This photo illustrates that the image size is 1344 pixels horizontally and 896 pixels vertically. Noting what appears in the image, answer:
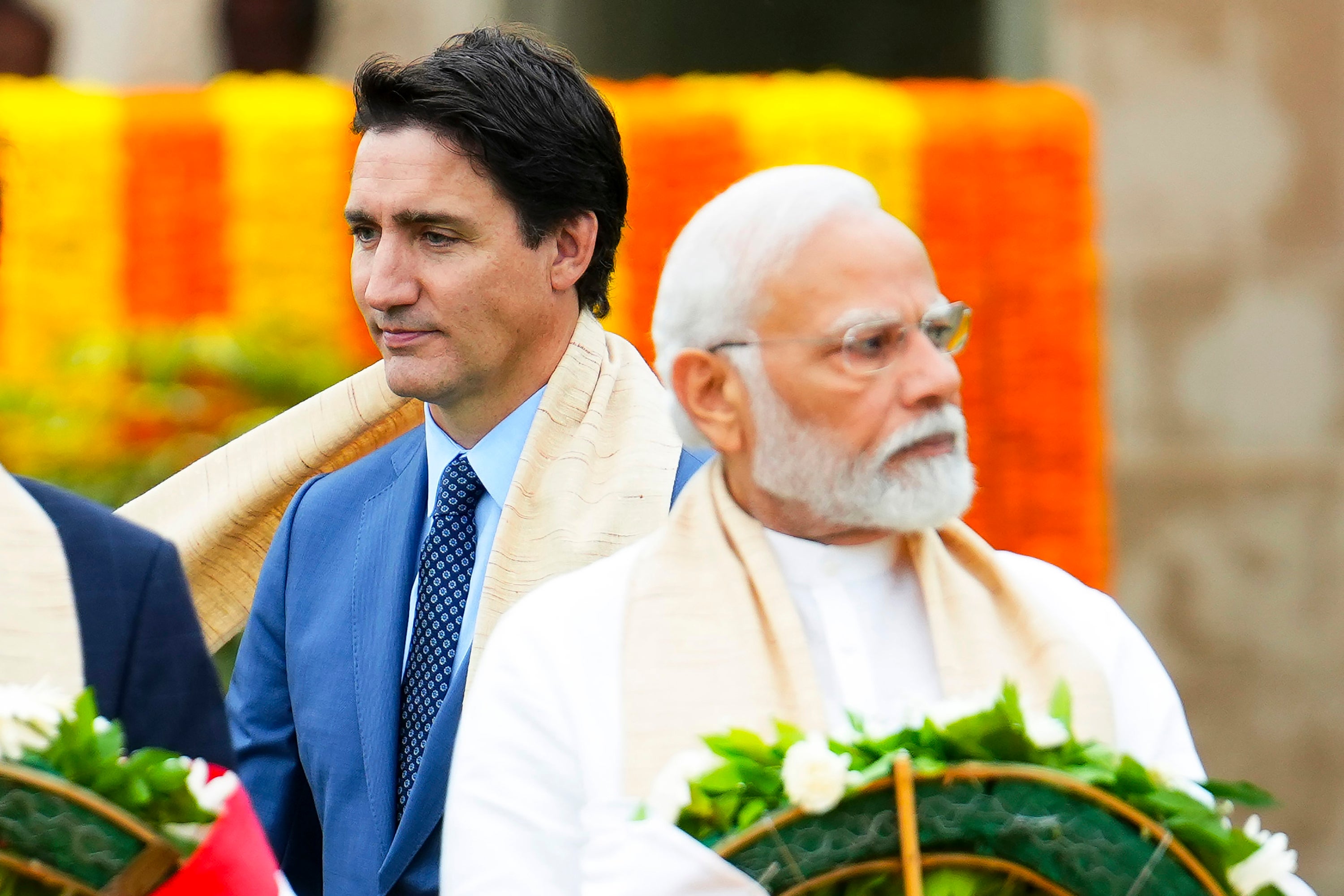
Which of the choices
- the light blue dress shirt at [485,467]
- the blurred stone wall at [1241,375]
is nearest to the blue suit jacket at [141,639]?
the light blue dress shirt at [485,467]

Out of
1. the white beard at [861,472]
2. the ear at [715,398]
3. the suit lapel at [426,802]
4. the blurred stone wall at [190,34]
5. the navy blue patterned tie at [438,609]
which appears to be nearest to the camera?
the white beard at [861,472]

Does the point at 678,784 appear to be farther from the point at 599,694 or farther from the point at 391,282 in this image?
the point at 391,282

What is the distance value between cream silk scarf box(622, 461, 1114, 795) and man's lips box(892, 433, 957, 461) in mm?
128

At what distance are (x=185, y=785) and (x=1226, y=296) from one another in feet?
23.0

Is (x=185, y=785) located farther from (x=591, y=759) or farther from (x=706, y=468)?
(x=706, y=468)

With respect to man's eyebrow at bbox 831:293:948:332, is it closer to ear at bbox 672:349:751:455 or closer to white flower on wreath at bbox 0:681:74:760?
ear at bbox 672:349:751:455

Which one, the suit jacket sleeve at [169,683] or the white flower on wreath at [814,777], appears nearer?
the white flower on wreath at [814,777]

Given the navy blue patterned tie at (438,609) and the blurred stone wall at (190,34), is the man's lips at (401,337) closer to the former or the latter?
the navy blue patterned tie at (438,609)

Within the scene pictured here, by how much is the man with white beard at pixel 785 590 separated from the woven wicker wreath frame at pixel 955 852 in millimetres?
304

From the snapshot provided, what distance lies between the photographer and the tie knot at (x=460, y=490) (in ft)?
10.7

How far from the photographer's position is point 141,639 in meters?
2.43

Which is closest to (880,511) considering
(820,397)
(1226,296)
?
(820,397)

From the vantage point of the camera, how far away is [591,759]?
2.39 m

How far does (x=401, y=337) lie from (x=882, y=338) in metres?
1.01
